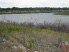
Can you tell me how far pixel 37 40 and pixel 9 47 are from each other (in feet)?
6.42

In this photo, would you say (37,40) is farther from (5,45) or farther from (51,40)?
(5,45)

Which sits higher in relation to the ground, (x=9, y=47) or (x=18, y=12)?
(x=9, y=47)

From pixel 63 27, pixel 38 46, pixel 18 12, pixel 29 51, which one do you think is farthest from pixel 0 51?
pixel 18 12

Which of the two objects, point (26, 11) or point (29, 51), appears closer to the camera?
point (29, 51)

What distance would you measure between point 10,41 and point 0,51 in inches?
53.5

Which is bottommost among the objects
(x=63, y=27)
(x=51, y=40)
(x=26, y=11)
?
(x=26, y=11)

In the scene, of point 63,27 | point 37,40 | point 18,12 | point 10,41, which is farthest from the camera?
point 18,12

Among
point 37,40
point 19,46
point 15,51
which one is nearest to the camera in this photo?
point 15,51

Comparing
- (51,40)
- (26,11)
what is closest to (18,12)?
(26,11)

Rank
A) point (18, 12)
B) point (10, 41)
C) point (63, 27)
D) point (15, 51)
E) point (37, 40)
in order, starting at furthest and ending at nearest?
1. point (18, 12)
2. point (63, 27)
3. point (37, 40)
4. point (10, 41)
5. point (15, 51)

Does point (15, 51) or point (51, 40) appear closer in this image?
point (15, 51)

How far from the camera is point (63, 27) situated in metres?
17.7

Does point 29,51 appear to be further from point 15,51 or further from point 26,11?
point 26,11

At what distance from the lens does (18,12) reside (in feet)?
278
